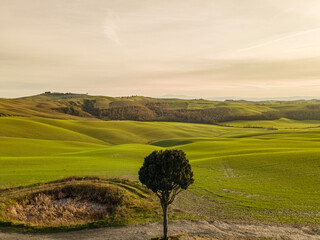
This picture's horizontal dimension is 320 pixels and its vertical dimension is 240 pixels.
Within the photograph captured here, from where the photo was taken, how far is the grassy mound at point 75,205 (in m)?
21.4

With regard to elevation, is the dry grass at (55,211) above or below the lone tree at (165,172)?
below

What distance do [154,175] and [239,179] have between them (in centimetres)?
2020

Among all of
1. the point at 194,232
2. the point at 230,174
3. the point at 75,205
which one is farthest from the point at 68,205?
the point at 230,174

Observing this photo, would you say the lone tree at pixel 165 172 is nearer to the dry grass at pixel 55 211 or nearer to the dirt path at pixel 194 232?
the dirt path at pixel 194 232

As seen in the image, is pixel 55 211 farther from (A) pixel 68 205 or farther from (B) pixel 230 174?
(B) pixel 230 174

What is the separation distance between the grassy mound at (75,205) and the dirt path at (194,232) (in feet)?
3.79

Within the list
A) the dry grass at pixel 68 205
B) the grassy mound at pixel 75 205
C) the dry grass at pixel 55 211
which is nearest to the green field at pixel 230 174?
the grassy mound at pixel 75 205

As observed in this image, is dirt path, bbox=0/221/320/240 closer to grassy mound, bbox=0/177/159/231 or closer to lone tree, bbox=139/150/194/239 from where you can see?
grassy mound, bbox=0/177/159/231

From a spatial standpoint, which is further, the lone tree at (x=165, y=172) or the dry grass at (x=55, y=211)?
the dry grass at (x=55, y=211)

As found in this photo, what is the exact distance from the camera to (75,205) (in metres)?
25.8

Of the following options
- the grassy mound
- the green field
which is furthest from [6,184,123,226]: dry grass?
the green field

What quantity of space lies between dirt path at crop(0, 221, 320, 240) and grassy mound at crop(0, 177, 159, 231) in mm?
1157

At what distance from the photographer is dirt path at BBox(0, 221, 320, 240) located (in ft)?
59.8

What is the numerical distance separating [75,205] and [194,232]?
1327 cm
